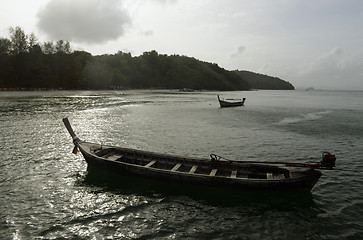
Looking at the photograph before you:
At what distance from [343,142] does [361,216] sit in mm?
17179

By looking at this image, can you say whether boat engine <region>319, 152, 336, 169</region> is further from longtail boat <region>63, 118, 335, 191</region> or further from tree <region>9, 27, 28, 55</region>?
tree <region>9, 27, 28, 55</region>

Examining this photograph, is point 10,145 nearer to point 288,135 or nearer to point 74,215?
point 74,215

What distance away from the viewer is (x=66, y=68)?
110 m

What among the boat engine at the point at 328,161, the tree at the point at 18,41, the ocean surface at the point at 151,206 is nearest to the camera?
the ocean surface at the point at 151,206

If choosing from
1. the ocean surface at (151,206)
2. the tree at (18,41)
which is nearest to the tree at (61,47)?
the tree at (18,41)

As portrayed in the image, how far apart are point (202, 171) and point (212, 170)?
0.84m

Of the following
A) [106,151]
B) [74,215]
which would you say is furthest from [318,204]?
[106,151]

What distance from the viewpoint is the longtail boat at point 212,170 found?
1098 cm

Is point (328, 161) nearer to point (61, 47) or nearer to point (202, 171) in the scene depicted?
point (202, 171)

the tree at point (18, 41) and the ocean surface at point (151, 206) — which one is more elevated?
the tree at point (18, 41)

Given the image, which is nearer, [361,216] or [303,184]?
[361,216]

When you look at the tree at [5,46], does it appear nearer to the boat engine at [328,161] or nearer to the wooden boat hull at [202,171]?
the wooden boat hull at [202,171]

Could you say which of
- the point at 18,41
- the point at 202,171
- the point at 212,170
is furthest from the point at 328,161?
the point at 18,41

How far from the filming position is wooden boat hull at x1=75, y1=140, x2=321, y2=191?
10984 millimetres
